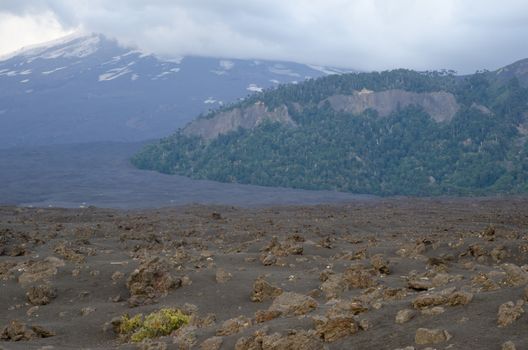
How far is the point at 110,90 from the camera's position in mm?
153750

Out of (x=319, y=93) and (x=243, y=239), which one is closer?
(x=243, y=239)

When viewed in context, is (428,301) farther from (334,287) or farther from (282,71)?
(282,71)

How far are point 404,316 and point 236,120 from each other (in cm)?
8379

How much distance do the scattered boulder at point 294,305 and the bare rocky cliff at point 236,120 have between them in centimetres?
7765

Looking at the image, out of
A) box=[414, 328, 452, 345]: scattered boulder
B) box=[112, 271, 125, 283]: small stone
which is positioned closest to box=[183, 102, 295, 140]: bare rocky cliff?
box=[112, 271, 125, 283]: small stone

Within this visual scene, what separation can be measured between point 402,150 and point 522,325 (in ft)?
239

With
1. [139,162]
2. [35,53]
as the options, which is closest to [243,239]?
[139,162]

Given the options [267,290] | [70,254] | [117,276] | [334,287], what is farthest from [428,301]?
[70,254]

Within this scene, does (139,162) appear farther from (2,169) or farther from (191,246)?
(191,246)

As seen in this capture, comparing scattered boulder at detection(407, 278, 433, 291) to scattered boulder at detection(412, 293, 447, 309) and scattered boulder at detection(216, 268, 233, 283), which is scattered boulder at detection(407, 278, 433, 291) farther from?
scattered boulder at detection(216, 268, 233, 283)

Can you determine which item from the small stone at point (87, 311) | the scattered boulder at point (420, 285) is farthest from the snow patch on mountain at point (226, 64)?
the scattered boulder at point (420, 285)

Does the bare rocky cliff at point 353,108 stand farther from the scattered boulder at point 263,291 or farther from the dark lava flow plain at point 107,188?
the scattered boulder at point 263,291

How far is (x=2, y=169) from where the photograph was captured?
76.4m

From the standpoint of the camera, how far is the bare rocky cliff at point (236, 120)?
8906cm
